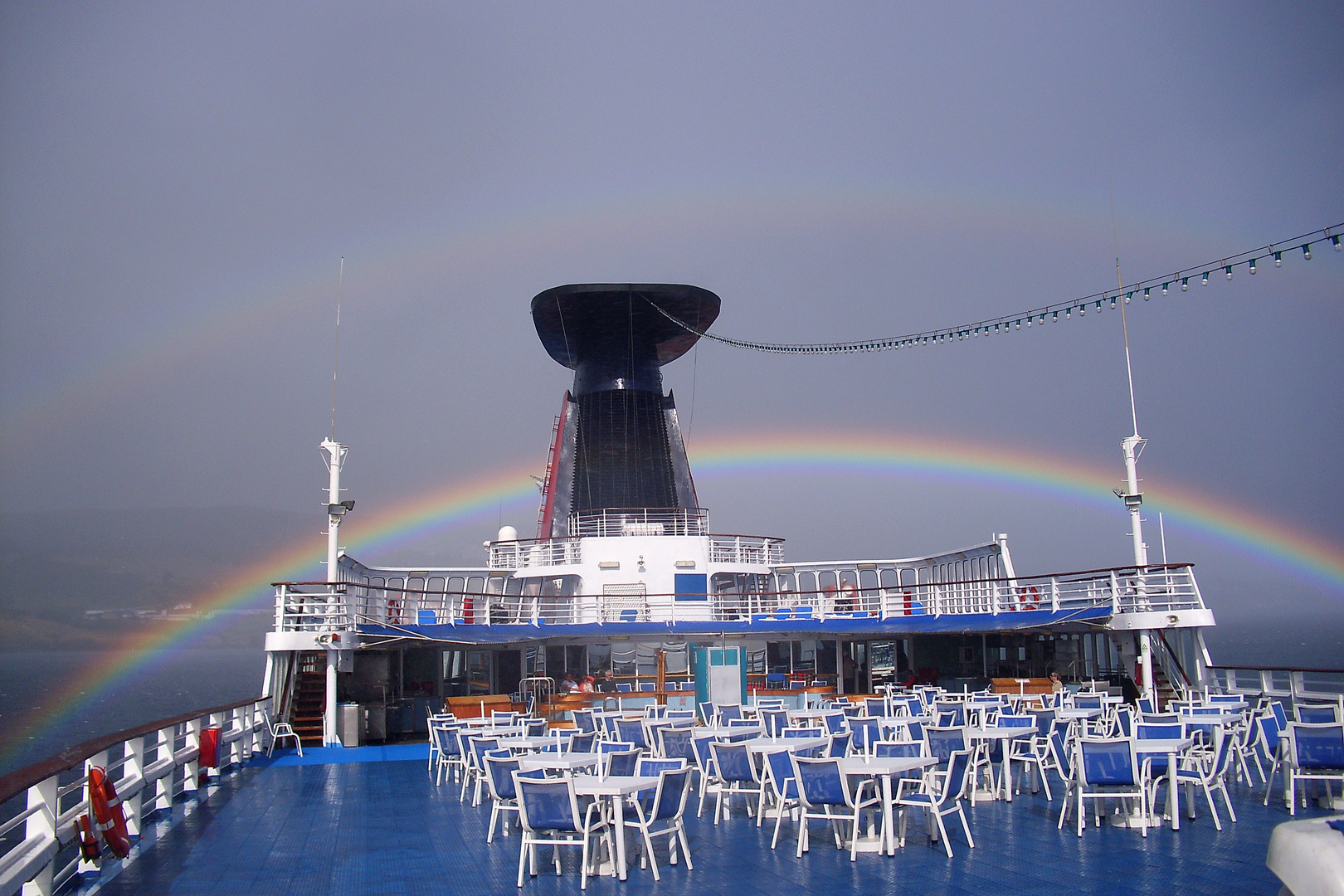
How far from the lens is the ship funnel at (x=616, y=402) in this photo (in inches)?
1032

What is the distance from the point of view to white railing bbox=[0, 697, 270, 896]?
Result: 621 cm

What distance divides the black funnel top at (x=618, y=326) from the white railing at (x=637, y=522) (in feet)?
13.4

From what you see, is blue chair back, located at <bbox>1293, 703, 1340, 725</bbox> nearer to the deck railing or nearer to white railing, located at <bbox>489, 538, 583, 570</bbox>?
the deck railing

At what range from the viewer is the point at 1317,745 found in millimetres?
9023

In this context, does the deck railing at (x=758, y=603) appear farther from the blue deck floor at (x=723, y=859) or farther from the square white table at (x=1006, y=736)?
the square white table at (x=1006, y=736)

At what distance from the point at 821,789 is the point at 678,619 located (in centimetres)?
1444

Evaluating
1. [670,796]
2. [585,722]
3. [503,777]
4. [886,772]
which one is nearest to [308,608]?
[585,722]

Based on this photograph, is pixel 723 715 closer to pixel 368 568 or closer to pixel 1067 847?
pixel 1067 847

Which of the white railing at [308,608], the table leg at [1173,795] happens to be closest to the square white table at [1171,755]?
the table leg at [1173,795]

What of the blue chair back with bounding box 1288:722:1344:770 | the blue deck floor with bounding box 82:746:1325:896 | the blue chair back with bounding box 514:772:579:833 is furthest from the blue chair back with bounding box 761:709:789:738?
the blue chair back with bounding box 1288:722:1344:770

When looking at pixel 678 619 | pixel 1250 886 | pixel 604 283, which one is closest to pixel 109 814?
pixel 1250 886

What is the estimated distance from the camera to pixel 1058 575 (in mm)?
18984

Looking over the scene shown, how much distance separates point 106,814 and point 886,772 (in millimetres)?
5768

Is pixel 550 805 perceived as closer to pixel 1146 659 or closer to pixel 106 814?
pixel 106 814
